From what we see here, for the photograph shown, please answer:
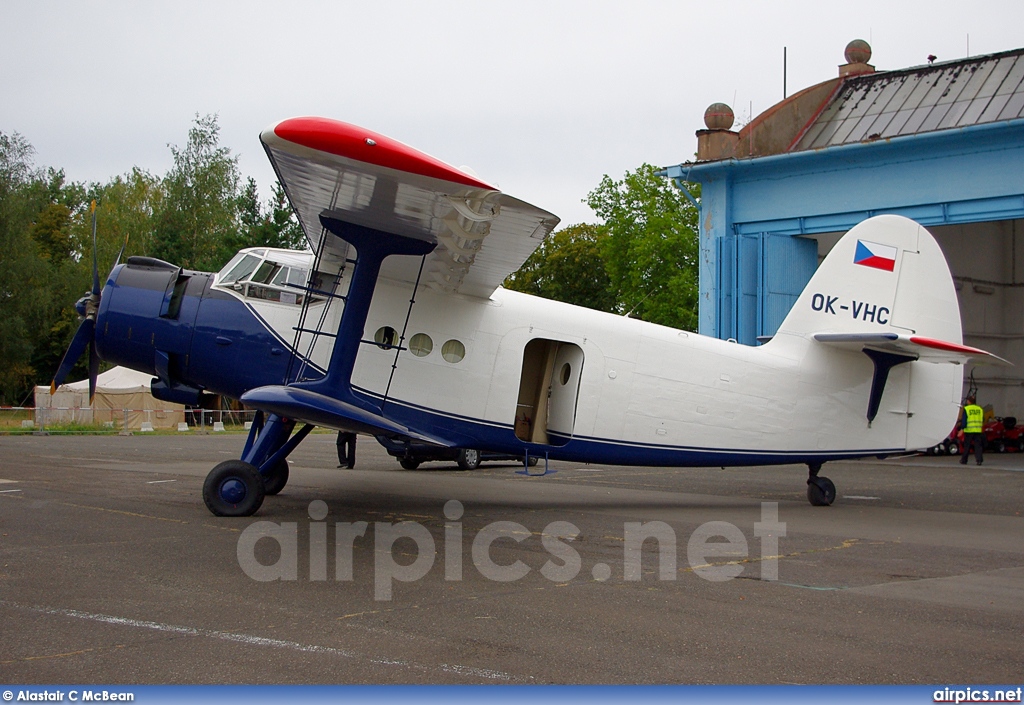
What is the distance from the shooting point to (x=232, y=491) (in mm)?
10742

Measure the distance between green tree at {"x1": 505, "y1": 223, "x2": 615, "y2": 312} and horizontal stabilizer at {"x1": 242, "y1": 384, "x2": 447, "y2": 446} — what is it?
2377 inches

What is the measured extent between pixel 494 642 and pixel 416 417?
6.37 m

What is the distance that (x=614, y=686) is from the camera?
189 inches

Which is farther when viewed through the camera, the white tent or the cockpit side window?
the white tent

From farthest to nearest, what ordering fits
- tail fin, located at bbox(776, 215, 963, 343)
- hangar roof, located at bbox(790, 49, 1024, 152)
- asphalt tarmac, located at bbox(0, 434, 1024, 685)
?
hangar roof, located at bbox(790, 49, 1024, 152) → tail fin, located at bbox(776, 215, 963, 343) → asphalt tarmac, located at bbox(0, 434, 1024, 685)

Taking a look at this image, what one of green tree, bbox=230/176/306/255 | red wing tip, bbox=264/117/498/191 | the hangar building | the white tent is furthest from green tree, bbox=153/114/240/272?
red wing tip, bbox=264/117/498/191

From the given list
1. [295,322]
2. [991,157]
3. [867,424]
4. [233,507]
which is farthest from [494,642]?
[991,157]

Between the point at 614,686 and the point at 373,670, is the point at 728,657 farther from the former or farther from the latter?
the point at 373,670

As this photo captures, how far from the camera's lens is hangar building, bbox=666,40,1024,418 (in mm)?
22562

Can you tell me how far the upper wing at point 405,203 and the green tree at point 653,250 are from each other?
40.8 meters

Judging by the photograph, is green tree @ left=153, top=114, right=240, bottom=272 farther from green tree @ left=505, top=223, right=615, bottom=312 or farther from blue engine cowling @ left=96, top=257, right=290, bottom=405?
blue engine cowling @ left=96, top=257, right=290, bottom=405

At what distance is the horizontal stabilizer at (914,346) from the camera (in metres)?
12.2

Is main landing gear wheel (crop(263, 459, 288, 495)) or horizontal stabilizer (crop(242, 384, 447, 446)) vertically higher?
horizontal stabilizer (crop(242, 384, 447, 446))

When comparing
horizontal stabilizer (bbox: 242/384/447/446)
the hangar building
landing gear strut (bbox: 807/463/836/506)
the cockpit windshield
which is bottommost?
horizontal stabilizer (bbox: 242/384/447/446)
